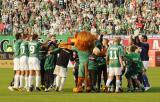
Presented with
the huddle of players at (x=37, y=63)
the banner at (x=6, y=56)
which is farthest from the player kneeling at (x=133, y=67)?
the banner at (x=6, y=56)

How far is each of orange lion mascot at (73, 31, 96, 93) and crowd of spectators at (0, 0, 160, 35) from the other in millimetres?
22515

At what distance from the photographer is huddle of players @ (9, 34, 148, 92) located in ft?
81.7

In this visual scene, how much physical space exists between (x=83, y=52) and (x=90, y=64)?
630 mm

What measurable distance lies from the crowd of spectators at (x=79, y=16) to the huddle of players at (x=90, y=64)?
21.8 metres

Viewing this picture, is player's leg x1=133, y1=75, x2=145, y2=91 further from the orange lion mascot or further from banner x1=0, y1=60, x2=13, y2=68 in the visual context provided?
banner x1=0, y1=60, x2=13, y2=68

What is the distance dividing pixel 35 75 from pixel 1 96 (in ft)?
10.8

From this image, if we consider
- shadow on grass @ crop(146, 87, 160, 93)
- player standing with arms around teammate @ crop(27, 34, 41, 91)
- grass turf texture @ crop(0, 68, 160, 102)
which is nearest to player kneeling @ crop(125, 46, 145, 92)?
shadow on grass @ crop(146, 87, 160, 93)

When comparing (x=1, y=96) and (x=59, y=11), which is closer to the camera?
(x=1, y=96)

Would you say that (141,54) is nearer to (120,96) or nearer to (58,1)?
(120,96)

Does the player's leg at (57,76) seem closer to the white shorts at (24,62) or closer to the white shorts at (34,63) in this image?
the white shorts at (34,63)

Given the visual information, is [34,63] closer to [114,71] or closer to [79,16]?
[114,71]

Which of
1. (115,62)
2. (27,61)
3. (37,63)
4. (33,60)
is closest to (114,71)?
(115,62)

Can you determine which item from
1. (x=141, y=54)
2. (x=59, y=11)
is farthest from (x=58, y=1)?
(x=141, y=54)

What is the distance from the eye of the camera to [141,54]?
27703mm
